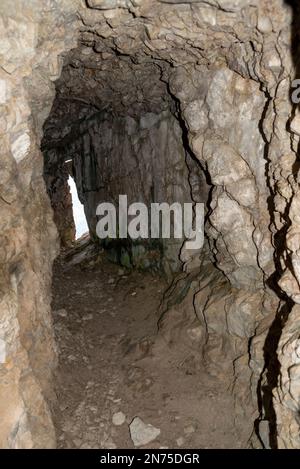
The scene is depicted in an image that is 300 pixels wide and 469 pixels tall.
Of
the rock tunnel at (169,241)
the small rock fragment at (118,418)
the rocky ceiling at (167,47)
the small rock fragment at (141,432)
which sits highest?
the rocky ceiling at (167,47)

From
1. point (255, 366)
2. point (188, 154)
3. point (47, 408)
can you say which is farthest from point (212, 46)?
point (47, 408)

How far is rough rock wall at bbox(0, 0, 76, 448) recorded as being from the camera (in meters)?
4.27

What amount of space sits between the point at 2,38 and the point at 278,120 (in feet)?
11.3

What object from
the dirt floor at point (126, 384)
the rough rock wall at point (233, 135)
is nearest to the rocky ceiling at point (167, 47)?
the rough rock wall at point (233, 135)

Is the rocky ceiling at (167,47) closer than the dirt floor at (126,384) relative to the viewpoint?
Yes

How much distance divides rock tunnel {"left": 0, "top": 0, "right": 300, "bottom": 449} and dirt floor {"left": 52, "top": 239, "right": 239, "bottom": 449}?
0.03 metres

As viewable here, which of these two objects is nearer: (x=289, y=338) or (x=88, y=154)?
(x=289, y=338)

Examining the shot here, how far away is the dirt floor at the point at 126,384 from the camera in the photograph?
574 centimetres

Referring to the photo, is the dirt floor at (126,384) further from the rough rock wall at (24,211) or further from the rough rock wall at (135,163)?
the rough rock wall at (135,163)

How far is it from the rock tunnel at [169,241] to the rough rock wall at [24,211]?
0.02 m

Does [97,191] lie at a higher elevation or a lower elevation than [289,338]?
higher

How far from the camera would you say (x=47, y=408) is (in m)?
5.21

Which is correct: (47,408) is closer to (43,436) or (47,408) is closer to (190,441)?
(43,436)

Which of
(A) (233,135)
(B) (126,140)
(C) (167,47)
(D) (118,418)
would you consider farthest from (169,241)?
(C) (167,47)
